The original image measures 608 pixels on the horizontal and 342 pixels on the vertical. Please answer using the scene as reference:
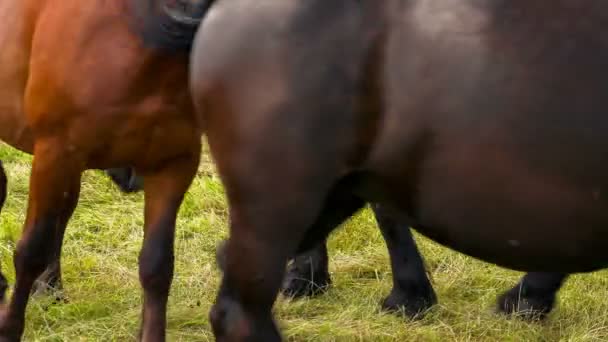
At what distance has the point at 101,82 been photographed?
2830 mm

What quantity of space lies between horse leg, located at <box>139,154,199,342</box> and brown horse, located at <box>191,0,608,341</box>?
3.74 ft

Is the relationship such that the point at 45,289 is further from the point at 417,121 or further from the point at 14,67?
the point at 417,121

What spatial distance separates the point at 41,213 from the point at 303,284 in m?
1.20

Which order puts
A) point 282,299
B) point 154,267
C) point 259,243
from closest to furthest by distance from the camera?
point 259,243 < point 154,267 < point 282,299

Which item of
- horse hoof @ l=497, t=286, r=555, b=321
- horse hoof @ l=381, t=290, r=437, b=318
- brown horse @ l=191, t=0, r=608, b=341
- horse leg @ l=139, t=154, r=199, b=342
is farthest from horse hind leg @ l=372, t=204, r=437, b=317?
brown horse @ l=191, t=0, r=608, b=341

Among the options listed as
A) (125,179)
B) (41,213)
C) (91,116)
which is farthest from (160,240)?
(125,179)

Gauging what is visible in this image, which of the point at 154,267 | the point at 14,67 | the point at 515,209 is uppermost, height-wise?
the point at 515,209

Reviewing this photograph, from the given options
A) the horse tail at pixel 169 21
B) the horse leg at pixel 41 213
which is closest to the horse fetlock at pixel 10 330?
the horse leg at pixel 41 213

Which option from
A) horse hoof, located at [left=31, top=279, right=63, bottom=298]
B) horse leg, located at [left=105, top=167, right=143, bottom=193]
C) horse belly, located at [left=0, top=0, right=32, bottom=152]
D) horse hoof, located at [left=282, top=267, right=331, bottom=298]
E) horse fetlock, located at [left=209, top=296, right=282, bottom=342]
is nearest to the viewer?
horse fetlock, located at [left=209, top=296, right=282, bottom=342]

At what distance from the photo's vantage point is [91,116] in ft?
9.36

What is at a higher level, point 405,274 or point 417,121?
point 417,121

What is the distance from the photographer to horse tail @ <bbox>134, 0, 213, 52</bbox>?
259 centimetres

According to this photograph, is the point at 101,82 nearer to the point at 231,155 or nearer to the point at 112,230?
the point at 231,155

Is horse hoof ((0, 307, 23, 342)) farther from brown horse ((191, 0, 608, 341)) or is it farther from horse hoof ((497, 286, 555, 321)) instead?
horse hoof ((497, 286, 555, 321))
